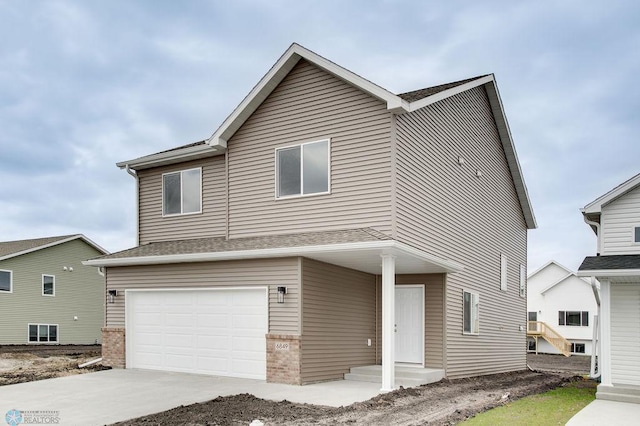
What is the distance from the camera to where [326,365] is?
12.8 meters

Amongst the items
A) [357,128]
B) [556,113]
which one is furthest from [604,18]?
[357,128]

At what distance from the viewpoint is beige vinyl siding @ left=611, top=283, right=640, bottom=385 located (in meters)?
12.5

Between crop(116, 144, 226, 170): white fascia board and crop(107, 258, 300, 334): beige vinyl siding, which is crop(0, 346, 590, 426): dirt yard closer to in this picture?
crop(107, 258, 300, 334): beige vinyl siding

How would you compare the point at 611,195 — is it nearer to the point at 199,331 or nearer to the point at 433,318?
the point at 433,318

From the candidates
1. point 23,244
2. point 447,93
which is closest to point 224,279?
point 447,93

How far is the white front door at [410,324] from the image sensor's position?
14617mm

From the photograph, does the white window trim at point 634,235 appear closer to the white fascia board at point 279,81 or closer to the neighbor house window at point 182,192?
the white fascia board at point 279,81

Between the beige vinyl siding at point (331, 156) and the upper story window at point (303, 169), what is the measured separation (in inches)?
6.2

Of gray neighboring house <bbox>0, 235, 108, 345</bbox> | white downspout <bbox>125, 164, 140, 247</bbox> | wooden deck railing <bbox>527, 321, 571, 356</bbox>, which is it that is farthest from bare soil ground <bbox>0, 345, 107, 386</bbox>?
wooden deck railing <bbox>527, 321, 571, 356</bbox>

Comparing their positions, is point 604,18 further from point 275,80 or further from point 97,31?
point 97,31

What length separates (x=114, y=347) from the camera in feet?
50.0

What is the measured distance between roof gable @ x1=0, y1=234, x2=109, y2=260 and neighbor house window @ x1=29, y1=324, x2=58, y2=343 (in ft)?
12.4

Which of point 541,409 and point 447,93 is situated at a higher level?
point 447,93

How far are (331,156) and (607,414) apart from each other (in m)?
7.66
